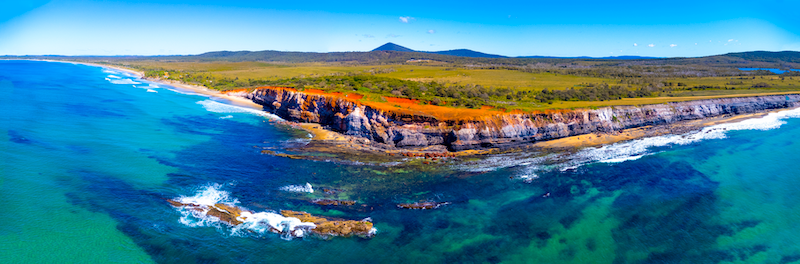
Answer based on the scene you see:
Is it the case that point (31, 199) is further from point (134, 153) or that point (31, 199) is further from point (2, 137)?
point (2, 137)

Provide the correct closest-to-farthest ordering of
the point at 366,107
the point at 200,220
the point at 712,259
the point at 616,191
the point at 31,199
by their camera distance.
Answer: the point at 712,259 < the point at 200,220 < the point at 31,199 < the point at 616,191 < the point at 366,107

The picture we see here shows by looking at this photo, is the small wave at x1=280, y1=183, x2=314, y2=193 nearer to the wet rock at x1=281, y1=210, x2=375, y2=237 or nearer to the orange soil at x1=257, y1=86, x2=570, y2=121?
the wet rock at x1=281, y1=210, x2=375, y2=237

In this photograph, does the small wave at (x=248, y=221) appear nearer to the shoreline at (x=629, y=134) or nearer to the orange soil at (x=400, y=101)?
the orange soil at (x=400, y=101)

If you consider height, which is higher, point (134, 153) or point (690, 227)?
point (134, 153)

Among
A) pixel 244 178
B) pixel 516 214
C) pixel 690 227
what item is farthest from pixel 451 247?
pixel 244 178

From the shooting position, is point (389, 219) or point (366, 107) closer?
point (389, 219)

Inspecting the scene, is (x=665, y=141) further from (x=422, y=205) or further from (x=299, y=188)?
(x=299, y=188)
